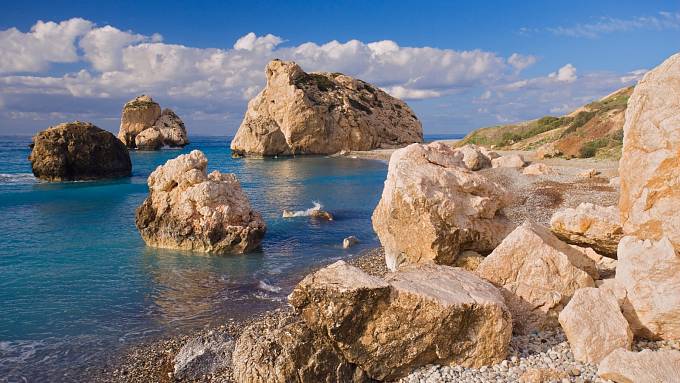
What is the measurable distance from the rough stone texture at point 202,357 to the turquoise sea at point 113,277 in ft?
6.98

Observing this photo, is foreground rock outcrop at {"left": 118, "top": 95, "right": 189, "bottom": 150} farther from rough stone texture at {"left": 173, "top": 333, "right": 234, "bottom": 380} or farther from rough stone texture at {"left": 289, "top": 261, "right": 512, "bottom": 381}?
rough stone texture at {"left": 289, "top": 261, "right": 512, "bottom": 381}

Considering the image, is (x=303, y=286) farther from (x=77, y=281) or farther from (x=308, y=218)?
(x=308, y=218)

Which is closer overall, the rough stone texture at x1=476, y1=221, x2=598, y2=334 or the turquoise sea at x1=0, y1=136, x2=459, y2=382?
the rough stone texture at x1=476, y1=221, x2=598, y2=334

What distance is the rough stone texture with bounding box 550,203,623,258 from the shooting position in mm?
12492

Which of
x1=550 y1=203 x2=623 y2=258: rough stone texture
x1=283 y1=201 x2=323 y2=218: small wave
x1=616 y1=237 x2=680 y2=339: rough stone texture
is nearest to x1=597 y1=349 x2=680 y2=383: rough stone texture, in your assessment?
x1=616 y1=237 x2=680 y2=339: rough stone texture

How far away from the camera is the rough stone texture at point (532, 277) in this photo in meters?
10.6

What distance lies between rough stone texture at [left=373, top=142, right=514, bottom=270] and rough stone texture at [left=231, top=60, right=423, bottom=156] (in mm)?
77600

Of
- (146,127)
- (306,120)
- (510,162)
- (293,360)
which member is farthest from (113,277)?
(146,127)

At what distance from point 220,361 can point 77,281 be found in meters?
10.1

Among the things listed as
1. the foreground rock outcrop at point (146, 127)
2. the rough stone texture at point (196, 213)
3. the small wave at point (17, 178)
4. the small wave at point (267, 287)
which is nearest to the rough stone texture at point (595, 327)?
the small wave at point (267, 287)

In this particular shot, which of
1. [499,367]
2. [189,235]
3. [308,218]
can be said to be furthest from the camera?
[308,218]

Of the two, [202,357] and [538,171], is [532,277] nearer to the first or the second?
[202,357]

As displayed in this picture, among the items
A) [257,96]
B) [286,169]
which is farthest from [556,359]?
[257,96]

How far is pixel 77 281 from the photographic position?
60.9 feet
